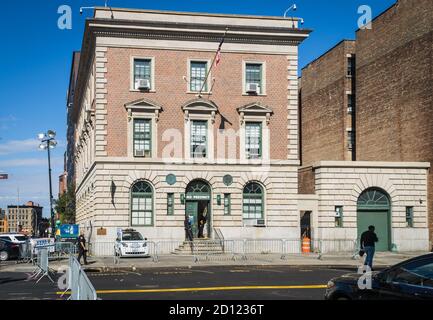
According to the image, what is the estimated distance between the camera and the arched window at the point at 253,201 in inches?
1559

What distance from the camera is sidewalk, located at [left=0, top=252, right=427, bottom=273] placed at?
3019 cm

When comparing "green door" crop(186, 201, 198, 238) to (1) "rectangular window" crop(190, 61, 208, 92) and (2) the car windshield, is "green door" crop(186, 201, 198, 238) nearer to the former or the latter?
(2) the car windshield

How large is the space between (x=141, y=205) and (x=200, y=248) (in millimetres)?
4344

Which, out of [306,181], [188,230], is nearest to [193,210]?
[188,230]

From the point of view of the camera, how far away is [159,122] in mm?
38594

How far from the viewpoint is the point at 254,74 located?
40.2m

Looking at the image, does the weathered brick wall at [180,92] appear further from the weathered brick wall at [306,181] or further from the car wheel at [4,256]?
the car wheel at [4,256]

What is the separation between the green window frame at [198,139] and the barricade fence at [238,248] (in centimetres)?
531

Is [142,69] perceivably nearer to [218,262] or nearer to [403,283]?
[218,262]

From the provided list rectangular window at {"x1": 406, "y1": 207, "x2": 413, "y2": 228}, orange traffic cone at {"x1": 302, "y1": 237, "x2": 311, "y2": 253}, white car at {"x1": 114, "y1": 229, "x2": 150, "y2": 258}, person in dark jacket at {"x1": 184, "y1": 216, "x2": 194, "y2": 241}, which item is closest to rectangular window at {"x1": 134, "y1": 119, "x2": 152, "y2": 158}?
person in dark jacket at {"x1": 184, "y1": 216, "x2": 194, "y2": 241}

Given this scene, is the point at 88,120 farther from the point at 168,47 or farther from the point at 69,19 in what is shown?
the point at 69,19

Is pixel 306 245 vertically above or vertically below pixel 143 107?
below
